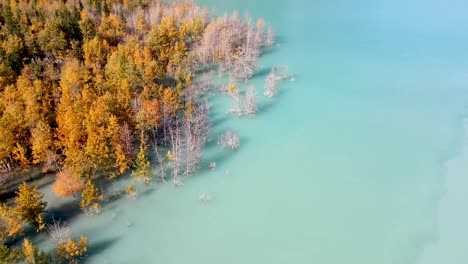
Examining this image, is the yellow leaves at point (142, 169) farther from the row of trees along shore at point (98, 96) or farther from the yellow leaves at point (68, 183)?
the yellow leaves at point (68, 183)

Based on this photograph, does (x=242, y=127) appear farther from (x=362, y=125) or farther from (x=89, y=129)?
(x=89, y=129)

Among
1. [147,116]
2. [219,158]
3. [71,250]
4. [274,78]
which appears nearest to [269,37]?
[274,78]

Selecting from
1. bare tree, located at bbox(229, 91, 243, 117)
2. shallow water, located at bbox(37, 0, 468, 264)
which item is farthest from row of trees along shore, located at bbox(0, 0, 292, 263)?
shallow water, located at bbox(37, 0, 468, 264)

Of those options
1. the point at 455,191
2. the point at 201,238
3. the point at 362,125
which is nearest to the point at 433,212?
the point at 455,191

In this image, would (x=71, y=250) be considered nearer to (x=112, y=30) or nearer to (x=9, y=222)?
(x=9, y=222)

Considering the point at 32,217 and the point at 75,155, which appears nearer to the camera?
the point at 32,217

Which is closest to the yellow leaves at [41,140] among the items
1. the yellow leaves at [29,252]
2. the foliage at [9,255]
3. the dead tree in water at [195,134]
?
the foliage at [9,255]

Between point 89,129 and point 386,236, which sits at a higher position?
point 89,129

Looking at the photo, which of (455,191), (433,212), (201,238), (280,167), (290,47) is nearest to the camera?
(201,238)
